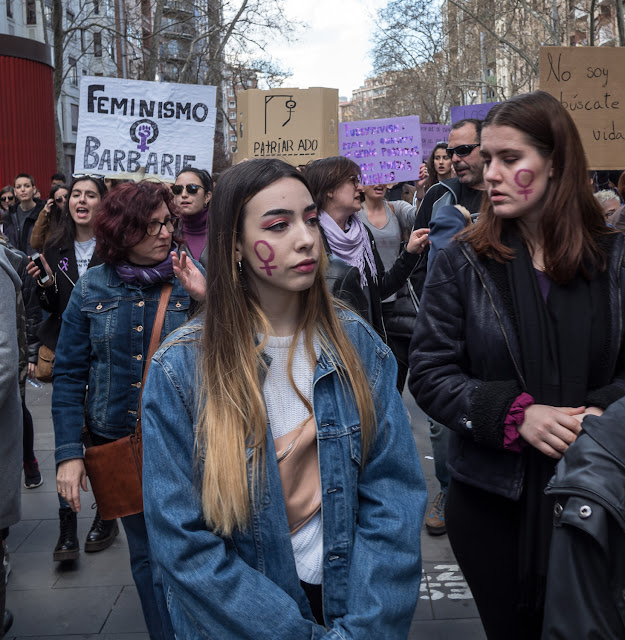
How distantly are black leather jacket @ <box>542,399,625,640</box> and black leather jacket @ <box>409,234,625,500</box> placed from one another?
0.55 meters

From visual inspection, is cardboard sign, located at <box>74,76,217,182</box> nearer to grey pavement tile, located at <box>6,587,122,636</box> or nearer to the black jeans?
grey pavement tile, located at <box>6,587,122,636</box>

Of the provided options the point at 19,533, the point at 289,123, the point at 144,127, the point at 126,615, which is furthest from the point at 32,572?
the point at 289,123

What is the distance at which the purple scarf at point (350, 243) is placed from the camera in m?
4.47

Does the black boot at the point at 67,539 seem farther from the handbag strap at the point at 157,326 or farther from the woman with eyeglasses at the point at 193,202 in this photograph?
the woman with eyeglasses at the point at 193,202

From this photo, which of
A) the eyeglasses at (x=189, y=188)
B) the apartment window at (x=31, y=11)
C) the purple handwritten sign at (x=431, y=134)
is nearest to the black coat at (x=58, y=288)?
the eyeglasses at (x=189, y=188)

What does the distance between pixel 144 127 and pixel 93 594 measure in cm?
476

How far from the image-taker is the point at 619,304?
2.23 meters

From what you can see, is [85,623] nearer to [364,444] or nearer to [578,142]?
[364,444]

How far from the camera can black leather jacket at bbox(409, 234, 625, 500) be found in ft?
7.33

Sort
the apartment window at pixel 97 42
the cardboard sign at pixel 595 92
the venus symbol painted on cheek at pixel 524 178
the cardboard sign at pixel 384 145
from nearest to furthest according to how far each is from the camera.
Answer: the venus symbol painted on cheek at pixel 524 178 → the cardboard sign at pixel 595 92 → the cardboard sign at pixel 384 145 → the apartment window at pixel 97 42

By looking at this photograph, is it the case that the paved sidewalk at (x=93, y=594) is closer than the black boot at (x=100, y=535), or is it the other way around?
the paved sidewalk at (x=93, y=594)

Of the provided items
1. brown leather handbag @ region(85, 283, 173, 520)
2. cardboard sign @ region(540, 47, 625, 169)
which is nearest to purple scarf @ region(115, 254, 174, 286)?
brown leather handbag @ region(85, 283, 173, 520)

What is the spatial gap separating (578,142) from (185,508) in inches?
58.2

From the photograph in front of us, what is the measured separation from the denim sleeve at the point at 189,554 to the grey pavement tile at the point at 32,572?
253 cm
